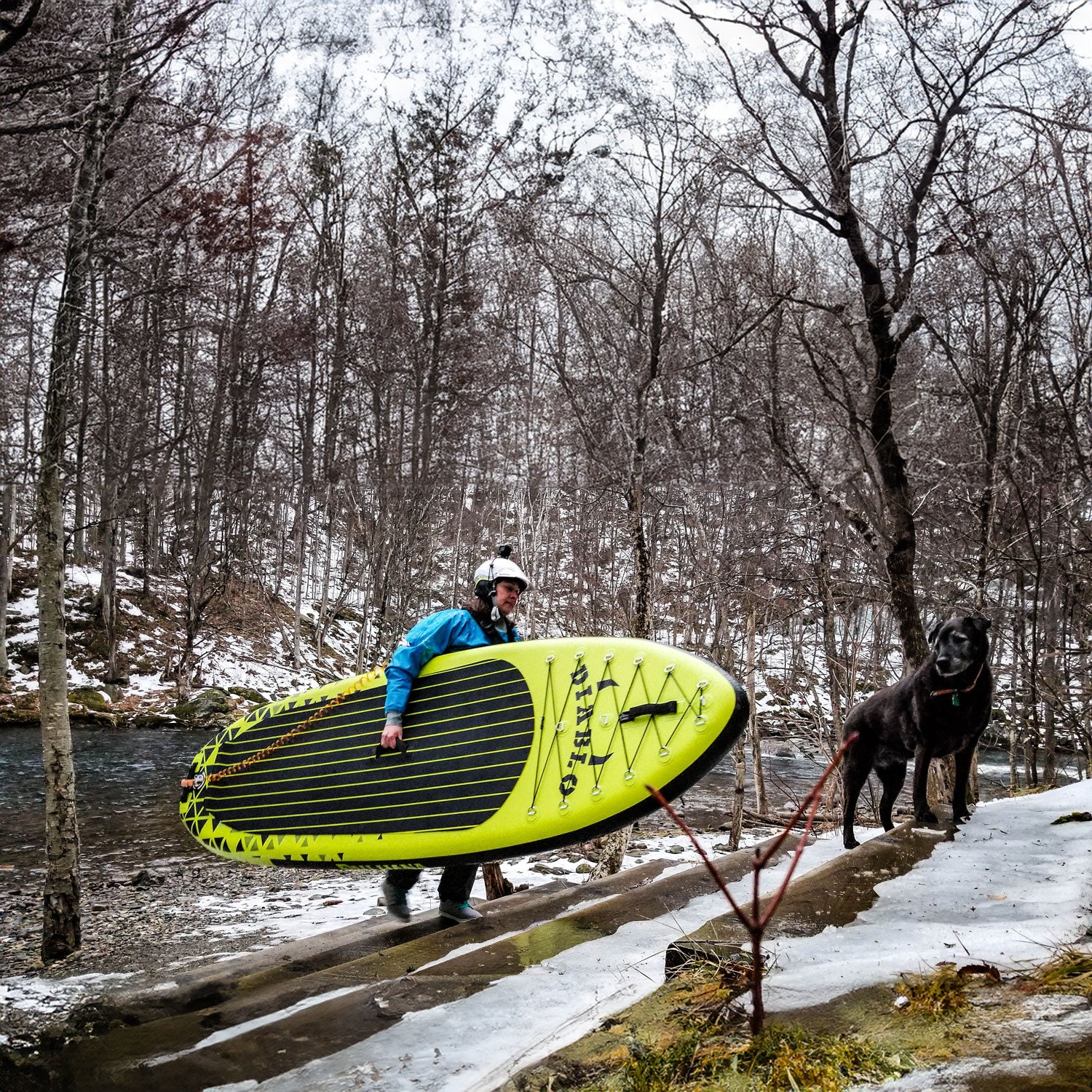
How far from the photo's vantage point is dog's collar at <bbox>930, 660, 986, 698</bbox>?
373cm

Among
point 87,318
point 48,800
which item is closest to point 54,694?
point 48,800

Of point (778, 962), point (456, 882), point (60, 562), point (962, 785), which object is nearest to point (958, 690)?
point (962, 785)

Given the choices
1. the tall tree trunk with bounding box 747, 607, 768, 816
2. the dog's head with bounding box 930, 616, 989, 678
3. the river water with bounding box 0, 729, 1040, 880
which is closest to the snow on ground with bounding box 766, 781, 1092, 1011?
the dog's head with bounding box 930, 616, 989, 678

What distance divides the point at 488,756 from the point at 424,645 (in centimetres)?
68

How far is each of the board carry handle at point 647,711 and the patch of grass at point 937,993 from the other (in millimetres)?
1602

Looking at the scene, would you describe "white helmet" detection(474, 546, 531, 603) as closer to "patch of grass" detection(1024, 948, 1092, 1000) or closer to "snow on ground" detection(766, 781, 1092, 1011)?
"snow on ground" detection(766, 781, 1092, 1011)

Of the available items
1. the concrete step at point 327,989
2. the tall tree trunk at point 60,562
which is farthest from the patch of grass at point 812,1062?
the tall tree trunk at point 60,562

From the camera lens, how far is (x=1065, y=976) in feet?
6.91

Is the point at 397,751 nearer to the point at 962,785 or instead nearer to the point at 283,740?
the point at 283,740

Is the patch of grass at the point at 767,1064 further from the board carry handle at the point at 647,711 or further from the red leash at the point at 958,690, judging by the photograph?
the red leash at the point at 958,690

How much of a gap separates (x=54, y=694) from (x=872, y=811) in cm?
698

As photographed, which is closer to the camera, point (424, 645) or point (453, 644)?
point (424, 645)

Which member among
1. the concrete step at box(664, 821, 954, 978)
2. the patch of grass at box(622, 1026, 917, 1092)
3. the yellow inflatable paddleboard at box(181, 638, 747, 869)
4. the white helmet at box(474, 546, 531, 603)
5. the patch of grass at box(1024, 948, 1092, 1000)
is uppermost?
the white helmet at box(474, 546, 531, 603)

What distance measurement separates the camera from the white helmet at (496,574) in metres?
4.38
